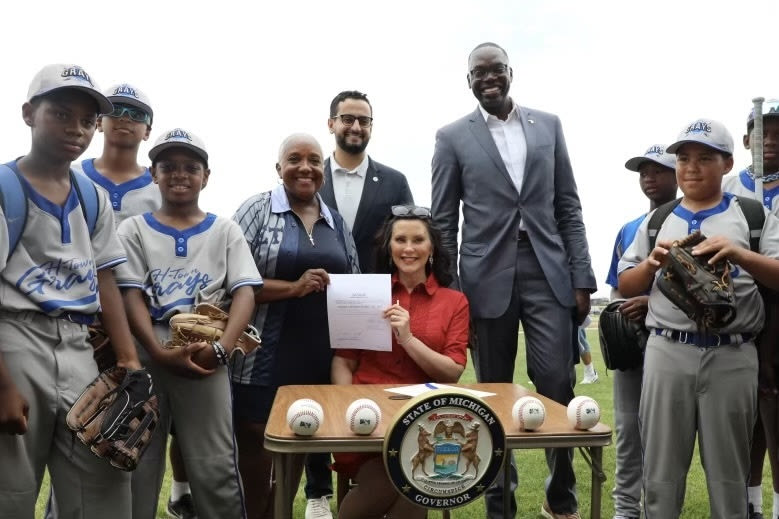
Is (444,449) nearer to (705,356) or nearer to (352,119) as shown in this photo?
(705,356)

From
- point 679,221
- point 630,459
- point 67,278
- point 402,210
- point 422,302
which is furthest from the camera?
point 630,459

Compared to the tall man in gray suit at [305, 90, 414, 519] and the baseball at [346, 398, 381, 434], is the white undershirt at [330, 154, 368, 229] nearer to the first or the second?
the tall man in gray suit at [305, 90, 414, 519]

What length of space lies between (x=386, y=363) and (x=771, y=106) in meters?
2.94

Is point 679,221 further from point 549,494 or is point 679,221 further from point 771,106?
point 549,494

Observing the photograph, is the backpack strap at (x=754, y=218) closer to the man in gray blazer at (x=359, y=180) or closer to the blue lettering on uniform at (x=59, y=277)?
the man in gray blazer at (x=359, y=180)

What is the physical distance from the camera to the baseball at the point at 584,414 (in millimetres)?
A: 2908

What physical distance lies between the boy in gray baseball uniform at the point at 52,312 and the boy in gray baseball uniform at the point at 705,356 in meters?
2.70

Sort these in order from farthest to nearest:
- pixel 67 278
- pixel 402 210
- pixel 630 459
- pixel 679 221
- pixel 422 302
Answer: pixel 630 459 → pixel 402 210 → pixel 422 302 → pixel 679 221 → pixel 67 278

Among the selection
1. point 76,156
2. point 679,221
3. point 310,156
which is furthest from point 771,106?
point 76,156

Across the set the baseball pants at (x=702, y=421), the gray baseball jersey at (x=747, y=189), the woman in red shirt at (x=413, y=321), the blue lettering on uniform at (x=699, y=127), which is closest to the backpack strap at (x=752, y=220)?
the blue lettering on uniform at (x=699, y=127)

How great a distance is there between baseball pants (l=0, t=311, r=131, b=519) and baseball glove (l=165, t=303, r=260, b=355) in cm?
48

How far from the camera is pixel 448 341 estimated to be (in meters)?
4.19

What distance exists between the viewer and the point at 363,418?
9.02ft

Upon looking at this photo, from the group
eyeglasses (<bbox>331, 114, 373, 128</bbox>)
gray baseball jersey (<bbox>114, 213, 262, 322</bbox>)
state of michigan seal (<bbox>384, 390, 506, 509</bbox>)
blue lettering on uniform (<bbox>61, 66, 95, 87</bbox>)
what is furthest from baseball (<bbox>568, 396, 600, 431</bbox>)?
eyeglasses (<bbox>331, 114, 373, 128</bbox>)
